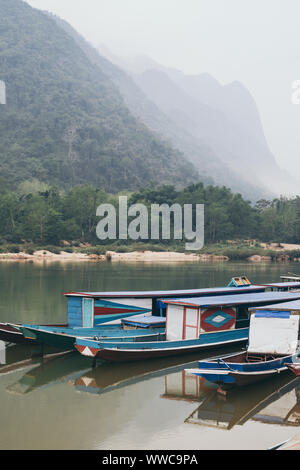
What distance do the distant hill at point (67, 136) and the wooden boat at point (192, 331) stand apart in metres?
96.1

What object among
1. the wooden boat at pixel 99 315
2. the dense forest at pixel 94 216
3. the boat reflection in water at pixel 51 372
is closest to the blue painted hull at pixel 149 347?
the wooden boat at pixel 99 315

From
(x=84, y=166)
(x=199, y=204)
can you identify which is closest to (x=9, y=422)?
(x=199, y=204)

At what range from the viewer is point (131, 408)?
12.6 meters

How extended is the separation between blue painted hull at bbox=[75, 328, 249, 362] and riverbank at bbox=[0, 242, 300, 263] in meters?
48.4

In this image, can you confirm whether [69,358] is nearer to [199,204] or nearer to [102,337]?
[102,337]

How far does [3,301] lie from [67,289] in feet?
20.8

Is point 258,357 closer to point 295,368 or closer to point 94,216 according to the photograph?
point 295,368

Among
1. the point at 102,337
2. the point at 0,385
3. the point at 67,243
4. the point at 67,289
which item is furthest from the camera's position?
the point at 67,243

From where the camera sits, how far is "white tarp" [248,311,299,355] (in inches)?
566

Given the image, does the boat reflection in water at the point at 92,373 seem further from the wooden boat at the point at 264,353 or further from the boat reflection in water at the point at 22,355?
the wooden boat at the point at 264,353

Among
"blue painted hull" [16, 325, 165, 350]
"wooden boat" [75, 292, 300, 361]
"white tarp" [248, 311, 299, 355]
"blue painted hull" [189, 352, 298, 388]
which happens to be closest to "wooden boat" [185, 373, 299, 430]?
"blue painted hull" [189, 352, 298, 388]

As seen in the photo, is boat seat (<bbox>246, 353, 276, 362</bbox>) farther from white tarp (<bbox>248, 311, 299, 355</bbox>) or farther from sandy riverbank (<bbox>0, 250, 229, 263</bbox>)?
sandy riverbank (<bbox>0, 250, 229, 263</bbox>)

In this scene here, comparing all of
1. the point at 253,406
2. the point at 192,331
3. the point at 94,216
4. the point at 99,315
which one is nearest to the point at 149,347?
the point at 192,331
